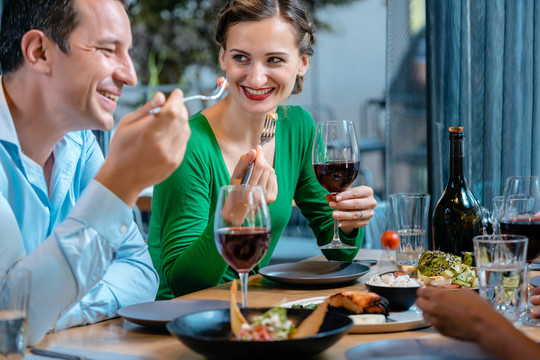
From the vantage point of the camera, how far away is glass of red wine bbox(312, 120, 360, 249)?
1.69 metres

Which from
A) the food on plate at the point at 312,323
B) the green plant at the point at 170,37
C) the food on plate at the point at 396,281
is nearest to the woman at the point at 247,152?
the food on plate at the point at 396,281

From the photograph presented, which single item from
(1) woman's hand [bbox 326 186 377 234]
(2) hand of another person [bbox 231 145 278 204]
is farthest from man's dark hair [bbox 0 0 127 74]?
(1) woman's hand [bbox 326 186 377 234]

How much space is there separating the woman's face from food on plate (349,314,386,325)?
113 centimetres

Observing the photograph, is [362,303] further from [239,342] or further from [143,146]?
[143,146]

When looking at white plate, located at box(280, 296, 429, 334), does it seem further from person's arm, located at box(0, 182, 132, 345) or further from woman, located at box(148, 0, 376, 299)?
woman, located at box(148, 0, 376, 299)

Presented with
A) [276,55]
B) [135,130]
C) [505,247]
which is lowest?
[505,247]

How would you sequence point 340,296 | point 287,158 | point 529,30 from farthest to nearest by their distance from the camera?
point 529,30 < point 287,158 < point 340,296

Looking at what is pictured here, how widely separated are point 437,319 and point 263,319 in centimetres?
26

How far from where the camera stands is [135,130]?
1125 mm

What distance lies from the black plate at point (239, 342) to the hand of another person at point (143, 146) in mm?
252

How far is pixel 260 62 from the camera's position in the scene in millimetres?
2172

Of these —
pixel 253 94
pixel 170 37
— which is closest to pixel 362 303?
pixel 253 94

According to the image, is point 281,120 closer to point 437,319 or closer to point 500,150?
point 500,150

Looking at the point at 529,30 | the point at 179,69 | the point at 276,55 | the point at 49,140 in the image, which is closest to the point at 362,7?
the point at 179,69
